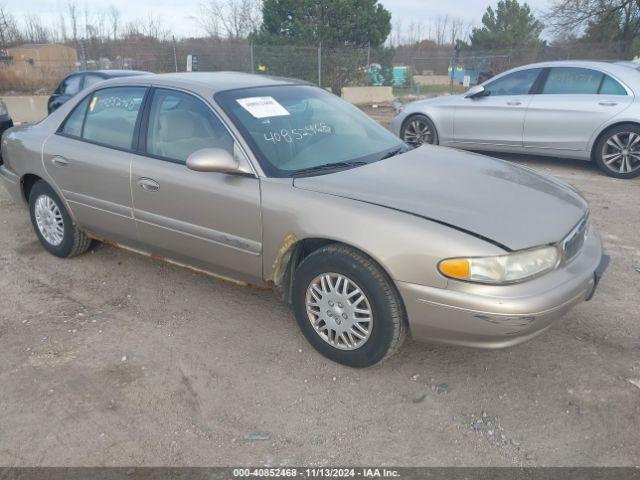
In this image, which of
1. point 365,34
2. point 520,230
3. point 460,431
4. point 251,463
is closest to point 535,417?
point 460,431

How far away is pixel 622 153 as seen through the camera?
24.5ft

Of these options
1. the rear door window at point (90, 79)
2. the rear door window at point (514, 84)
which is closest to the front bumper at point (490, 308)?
the rear door window at point (514, 84)

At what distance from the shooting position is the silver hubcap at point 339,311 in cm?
302

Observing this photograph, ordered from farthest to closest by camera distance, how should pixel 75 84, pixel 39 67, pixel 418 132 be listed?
pixel 39 67 → pixel 75 84 → pixel 418 132

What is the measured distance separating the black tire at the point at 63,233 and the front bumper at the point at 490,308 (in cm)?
305

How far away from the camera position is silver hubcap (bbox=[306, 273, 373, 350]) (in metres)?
3.02

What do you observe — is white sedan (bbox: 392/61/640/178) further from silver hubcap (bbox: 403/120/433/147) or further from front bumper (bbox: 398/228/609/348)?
front bumper (bbox: 398/228/609/348)

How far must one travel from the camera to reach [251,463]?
2.51 meters

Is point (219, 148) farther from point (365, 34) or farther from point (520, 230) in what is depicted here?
point (365, 34)

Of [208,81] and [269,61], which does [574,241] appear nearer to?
[208,81]

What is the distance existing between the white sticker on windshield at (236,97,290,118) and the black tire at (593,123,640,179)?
5627mm

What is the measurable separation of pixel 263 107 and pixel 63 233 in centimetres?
223

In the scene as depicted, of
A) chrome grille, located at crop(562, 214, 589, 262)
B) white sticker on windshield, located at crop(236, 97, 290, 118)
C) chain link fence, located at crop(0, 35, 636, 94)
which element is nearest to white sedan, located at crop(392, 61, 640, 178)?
white sticker on windshield, located at crop(236, 97, 290, 118)

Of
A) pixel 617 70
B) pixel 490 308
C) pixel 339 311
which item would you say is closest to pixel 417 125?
→ pixel 617 70
